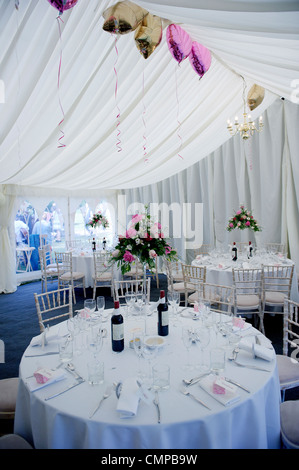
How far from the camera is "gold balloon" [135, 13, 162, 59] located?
2.32 meters

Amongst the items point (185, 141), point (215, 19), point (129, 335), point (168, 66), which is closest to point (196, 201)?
point (185, 141)

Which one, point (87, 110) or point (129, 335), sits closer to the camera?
point (129, 335)

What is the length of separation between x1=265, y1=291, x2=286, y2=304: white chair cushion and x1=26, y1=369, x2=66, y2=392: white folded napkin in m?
3.16

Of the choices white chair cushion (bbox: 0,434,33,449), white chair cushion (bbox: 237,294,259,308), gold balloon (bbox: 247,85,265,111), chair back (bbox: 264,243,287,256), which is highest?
gold balloon (bbox: 247,85,265,111)

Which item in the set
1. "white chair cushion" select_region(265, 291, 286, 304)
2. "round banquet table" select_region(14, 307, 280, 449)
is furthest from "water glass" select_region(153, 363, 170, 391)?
"white chair cushion" select_region(265, 291, 286, 304)

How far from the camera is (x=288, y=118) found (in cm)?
537

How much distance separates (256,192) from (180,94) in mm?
3261

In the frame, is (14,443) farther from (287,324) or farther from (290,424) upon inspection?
(287,324)

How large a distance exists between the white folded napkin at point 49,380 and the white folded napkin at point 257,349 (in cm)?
119

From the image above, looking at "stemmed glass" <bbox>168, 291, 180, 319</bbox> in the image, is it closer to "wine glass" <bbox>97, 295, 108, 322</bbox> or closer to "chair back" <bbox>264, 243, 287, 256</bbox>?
"wine glass" <bbox>97, 295, 108, 322</bbox>

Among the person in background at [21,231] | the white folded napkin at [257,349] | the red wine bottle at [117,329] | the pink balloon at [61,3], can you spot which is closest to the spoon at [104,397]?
the red wine bottle at [117,329]

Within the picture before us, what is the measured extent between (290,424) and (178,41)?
319 centimetres

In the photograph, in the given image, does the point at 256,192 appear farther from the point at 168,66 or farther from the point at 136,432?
the point at 136,432

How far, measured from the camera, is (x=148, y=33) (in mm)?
2352
